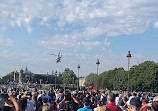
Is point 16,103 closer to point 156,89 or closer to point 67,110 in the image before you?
point 67,110

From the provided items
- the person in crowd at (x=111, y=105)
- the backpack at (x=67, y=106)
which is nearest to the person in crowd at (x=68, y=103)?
the backpack at (x=67, y=106)

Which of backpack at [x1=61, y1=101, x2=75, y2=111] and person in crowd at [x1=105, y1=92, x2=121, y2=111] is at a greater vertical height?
person in crowd at [x1=105, y1=92, x2=121, y2=111]

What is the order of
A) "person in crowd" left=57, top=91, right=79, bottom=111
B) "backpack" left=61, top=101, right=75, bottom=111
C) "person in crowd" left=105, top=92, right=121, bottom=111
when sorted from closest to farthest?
"person in crowd" left=105, top=92, right=121, bottom=111 → "person in crowd" left=57, top=91, right=79, bottom=111 → "backpack" left=61, top=101, right=75, bottom=111

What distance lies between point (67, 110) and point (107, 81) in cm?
13640

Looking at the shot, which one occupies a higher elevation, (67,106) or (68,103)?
(68,103)

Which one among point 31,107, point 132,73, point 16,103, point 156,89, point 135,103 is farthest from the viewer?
point 132,73

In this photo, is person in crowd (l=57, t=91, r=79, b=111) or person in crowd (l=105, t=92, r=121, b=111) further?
person in crowd (l=57, t=91, r=79, b=111)

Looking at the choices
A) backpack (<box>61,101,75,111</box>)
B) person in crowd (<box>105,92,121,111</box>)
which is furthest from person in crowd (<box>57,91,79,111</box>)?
person in crowd (<box>105,92,121,111</box>)

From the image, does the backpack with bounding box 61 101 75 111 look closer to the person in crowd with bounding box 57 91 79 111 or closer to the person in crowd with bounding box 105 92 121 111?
the person in crowd with bounding box 57 91 79 111

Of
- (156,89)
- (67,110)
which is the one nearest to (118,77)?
(156,89)

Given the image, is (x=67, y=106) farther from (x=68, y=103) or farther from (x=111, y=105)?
(x=111, y=105)

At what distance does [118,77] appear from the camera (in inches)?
5074

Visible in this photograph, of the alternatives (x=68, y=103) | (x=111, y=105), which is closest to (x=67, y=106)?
(x=68, y=103)

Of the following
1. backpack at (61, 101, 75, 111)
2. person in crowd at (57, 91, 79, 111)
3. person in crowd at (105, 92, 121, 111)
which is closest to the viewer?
person in crowd at (105, 92, 121, 111)
